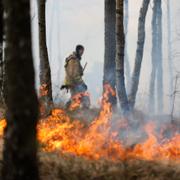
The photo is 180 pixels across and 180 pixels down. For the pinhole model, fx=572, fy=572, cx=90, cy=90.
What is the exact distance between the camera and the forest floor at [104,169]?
784cm

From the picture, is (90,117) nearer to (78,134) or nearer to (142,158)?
(78,134)

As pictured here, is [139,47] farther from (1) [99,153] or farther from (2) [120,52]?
(1) [99,153]

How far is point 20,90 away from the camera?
19.4 ft

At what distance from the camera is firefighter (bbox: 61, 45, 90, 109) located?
14.7 meters

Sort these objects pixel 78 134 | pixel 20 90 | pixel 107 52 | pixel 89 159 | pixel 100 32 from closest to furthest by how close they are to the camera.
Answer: pixel 20 90
pixel 89 159
pixel 78 134
pixel 107 52
pixel 100 32

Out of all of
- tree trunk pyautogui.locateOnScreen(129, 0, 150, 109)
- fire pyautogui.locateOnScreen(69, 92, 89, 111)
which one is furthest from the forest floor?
tree trunk pyautogui.locateOnScreen(129, 0, 150, 109)

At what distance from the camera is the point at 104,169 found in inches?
316

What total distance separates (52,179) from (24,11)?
272cm

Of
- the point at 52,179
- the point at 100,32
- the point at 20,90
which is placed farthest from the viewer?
the point at 100,32

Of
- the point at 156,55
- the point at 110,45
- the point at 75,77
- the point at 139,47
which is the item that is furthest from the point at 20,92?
the point at 156,55

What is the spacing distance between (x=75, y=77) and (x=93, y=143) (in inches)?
211

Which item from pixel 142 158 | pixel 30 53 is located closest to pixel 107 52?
pixel 142 158

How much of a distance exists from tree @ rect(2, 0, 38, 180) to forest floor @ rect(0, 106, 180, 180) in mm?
1814

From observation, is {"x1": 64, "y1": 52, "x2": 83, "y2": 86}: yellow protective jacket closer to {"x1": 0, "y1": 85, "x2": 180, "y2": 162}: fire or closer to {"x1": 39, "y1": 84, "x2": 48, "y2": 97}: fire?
{"x1": 39, "y1": 84, "x2": 48, "y2": 97}: fire
